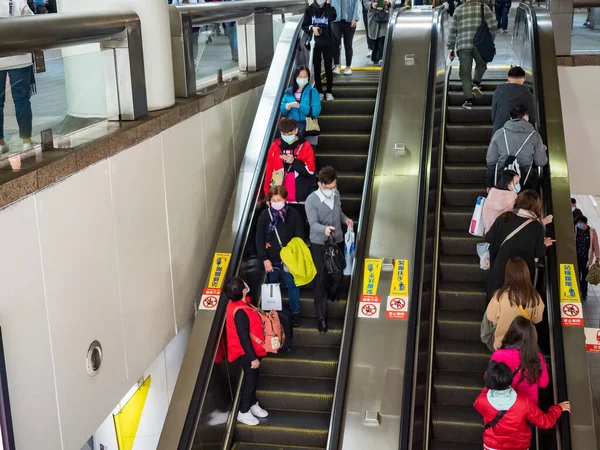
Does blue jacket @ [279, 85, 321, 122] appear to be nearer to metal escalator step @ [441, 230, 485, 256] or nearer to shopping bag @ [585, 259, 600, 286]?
metal escalator step @ [441, 230, 485, 256]

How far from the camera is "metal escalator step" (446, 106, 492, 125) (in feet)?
32.2

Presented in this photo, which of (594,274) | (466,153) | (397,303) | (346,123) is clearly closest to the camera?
(397,303)

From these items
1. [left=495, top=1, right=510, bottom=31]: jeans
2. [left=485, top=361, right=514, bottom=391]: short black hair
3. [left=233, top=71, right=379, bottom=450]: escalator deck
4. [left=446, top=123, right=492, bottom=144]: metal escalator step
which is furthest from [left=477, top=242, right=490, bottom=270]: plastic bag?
[left=495, top=1, right=510, bottom=31]: jeans

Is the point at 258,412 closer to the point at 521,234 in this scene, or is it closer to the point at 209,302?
the point at 209,302

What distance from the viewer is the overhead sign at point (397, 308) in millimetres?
6870

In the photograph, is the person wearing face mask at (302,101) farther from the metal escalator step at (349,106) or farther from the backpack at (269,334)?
the backpack at (269,334)

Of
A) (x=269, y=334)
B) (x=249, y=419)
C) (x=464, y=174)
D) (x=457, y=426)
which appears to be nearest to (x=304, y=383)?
(x=249, y=419)

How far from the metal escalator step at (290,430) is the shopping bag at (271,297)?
39.8 inches

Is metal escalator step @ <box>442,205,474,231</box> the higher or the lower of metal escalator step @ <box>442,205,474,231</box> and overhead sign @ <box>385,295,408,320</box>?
the higher

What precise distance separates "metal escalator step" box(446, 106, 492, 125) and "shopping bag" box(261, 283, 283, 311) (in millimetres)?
3916

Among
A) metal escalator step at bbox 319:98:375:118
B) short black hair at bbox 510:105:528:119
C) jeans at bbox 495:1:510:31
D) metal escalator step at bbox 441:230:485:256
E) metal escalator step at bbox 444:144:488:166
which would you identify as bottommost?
metal escalator step at bbox 441:230:485:256

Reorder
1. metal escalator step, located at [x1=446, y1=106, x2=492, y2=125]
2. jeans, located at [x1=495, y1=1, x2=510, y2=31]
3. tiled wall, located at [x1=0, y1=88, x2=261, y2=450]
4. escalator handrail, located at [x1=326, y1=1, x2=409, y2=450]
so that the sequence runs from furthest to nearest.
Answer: jeans, located at [x1=495, y1=1, x2=510, y2=31], metal escalator step, located at [x1=446, y1=106, x2=492, y2=125], escalator handrail, located at [x1=326, y1=1, x2=409, y2=450], tiled wall, located at [x1=0, y1=88, x2=261, y2=450]

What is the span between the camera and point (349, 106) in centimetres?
1011

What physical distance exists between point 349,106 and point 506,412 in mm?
5373
